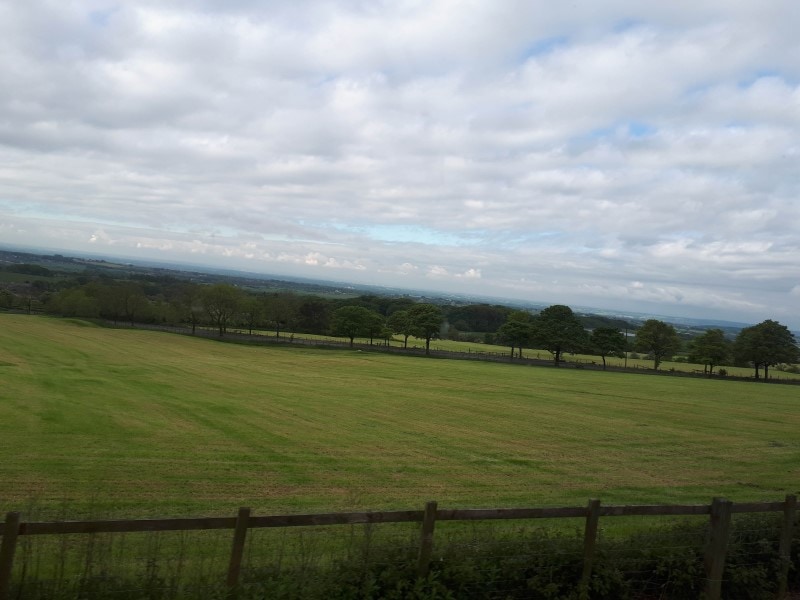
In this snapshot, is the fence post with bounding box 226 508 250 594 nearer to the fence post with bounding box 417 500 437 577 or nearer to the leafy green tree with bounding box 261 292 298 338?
the fence post with bounding box 417 500 437 577

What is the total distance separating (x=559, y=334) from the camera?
317 feet

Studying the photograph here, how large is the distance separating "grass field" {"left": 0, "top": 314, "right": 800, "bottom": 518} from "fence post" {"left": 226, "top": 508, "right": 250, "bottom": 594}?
5483mm

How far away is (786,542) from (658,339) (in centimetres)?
10436

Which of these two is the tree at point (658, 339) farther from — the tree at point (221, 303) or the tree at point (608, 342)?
the tree at point (221, 303)

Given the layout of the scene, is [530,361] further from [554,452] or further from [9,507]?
[9,507]

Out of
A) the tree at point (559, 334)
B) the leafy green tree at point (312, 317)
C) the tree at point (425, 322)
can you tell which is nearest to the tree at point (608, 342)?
the tree at point (559, 334)

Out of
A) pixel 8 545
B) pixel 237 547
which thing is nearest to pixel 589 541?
pixel 237 547

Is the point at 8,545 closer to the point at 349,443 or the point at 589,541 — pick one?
the point at 589,541

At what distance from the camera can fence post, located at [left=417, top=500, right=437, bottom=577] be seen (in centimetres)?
687

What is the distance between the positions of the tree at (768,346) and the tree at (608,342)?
19.0 metres

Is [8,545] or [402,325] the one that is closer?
[8,545]

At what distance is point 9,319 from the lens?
90.6m

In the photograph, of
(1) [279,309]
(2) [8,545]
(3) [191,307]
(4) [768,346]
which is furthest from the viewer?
(1) [279,309]

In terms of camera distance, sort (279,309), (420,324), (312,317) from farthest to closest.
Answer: (312,317), (279,309), (420,324)
